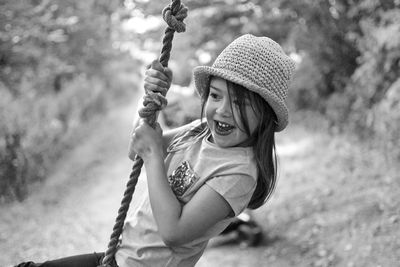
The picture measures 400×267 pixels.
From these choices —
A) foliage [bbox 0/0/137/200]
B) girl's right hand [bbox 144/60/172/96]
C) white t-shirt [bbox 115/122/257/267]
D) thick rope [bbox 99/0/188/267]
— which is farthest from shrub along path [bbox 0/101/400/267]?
girl's right hand [bbox 144/60/172/96]

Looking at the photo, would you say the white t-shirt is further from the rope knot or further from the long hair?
the rope knot

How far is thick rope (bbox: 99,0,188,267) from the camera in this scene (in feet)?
5.50

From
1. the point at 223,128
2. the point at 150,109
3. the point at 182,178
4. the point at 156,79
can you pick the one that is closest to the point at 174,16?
the point at 156,79

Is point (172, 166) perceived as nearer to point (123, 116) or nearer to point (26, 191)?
point (26, 191)

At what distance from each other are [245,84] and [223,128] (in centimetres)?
19

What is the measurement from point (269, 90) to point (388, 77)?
13.4 ft

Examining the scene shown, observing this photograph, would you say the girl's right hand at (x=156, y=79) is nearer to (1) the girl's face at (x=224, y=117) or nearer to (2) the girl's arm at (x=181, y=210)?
(1) the girl's face at (x=224, y=117)

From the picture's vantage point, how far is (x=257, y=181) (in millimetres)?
1739

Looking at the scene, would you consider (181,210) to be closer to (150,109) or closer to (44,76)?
(150,109)

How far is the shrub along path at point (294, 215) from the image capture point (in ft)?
13.2

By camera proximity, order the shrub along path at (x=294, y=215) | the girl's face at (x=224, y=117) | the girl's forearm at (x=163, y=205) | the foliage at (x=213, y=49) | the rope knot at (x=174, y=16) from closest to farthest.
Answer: the girl's forearm at (x=163, y=205), the girl's face at (x=224, y=117), the rope knot at (x=174, y=16), the shrub along path at (x=294, y=215), the foliage at (x=213, y=49)

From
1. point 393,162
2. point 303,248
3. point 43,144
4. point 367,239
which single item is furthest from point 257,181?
point 43,144

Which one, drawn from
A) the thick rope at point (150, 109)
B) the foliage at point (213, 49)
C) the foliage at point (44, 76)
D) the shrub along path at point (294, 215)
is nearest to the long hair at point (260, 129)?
the thick rope at point (150, 109)

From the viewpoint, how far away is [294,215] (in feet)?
17.3
